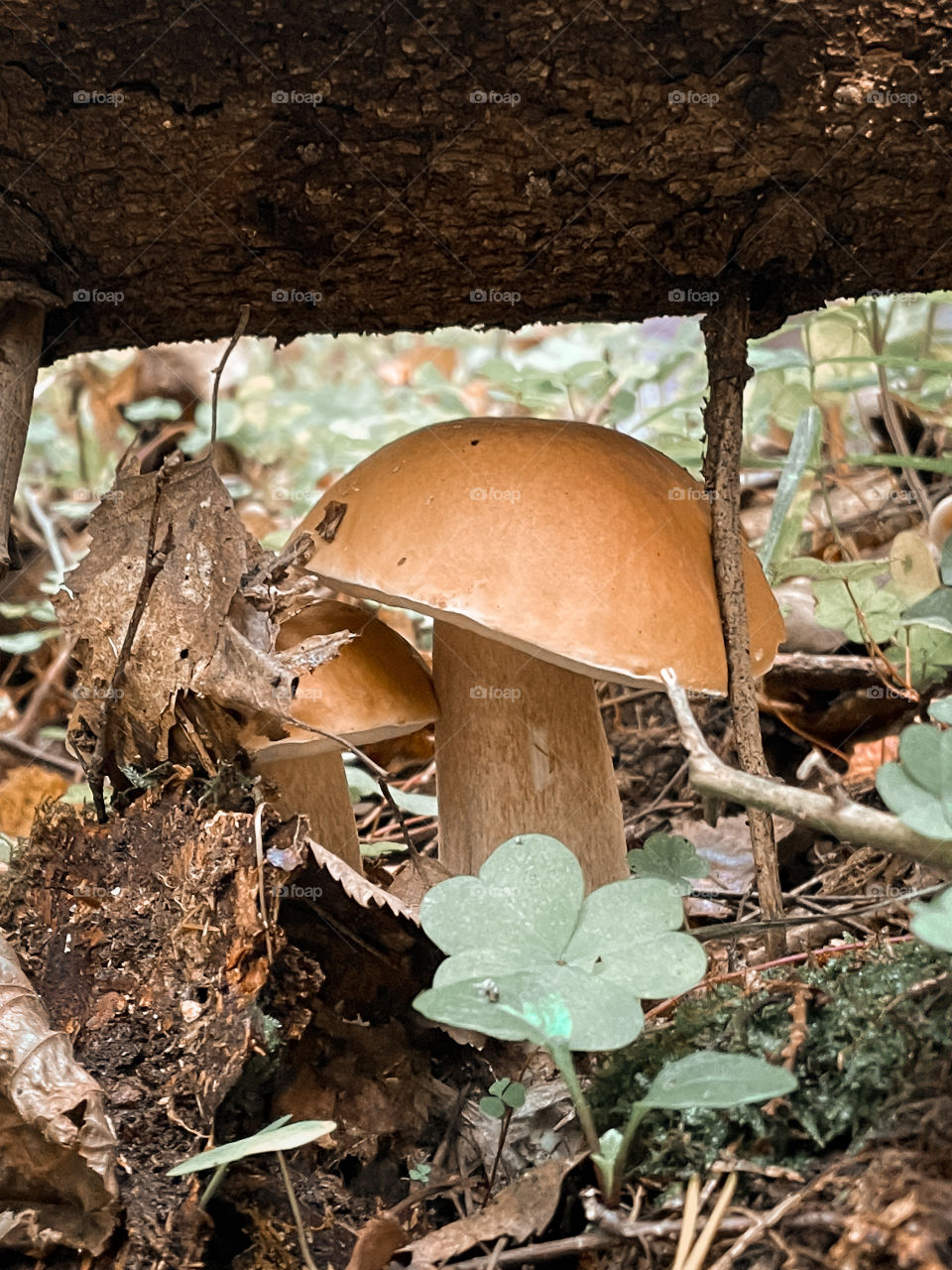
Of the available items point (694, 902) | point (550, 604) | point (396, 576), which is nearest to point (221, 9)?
point (396, 576)

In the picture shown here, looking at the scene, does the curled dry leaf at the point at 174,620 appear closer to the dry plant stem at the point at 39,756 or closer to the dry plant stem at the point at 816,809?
the dry plant stem at the point at 816,809

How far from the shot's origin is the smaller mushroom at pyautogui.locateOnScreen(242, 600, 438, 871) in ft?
6.01

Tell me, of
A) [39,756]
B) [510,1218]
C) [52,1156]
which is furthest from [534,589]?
[39,756]

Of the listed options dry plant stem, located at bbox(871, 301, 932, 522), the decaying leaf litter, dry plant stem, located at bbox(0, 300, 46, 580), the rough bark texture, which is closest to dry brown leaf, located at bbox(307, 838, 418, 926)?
the decaying leaf litter

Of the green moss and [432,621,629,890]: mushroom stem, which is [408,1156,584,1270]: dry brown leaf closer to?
the green moss

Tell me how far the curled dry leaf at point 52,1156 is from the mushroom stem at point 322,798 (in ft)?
2.39

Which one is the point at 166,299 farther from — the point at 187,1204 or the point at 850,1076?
the point at 850,1076

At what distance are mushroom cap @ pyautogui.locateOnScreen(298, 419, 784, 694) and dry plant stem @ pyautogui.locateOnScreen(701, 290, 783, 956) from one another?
0.11ft

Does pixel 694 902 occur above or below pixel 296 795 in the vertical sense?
below

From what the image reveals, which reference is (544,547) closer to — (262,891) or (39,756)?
(262,891)

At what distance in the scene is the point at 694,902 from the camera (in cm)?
227

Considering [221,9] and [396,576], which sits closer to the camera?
[221,9]

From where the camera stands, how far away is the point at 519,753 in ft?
6.80

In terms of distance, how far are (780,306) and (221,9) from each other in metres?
1.17
